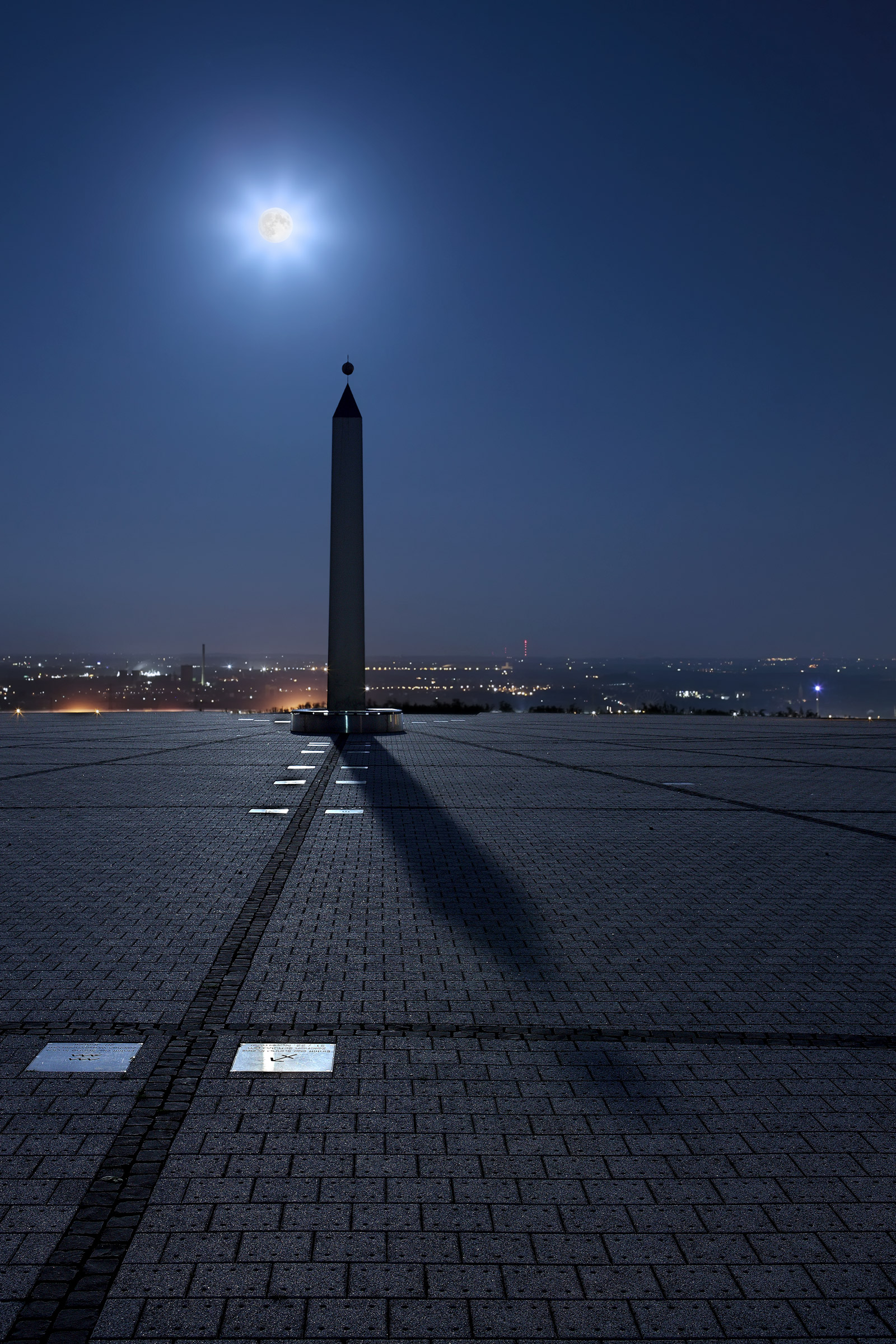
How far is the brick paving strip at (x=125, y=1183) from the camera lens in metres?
2.33

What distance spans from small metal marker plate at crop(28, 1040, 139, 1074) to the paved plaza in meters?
0.06

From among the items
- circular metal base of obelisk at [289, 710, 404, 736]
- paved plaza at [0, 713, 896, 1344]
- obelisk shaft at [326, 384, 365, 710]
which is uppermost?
obelisk shaft at [326, 384, 365, 710]

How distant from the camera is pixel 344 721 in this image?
20.0 meters

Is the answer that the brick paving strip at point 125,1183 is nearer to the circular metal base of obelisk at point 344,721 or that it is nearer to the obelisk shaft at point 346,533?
the circular metal base of obelisk at point 344,721

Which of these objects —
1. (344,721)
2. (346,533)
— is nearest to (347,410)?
(346,533)

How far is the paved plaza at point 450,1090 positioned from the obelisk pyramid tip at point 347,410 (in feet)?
44.6

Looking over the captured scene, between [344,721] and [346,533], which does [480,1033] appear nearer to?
[344,721]

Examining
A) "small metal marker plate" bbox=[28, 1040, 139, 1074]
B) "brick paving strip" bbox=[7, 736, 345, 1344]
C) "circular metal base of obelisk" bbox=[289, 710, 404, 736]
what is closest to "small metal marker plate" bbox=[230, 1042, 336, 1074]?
"brick paving strip" bbox=[7, 736, 345, 1344]

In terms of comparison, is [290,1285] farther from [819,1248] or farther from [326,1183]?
[819,1248]

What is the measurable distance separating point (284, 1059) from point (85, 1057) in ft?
2.62

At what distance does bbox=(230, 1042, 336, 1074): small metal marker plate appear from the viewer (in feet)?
12.0

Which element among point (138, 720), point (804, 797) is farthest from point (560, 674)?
point (804, 797)

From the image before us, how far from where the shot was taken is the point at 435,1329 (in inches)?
90.8

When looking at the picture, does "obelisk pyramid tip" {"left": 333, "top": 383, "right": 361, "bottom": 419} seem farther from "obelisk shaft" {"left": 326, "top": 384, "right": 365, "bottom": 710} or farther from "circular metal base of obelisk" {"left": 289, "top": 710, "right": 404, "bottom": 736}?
"circular metal base of obelisk" {"left": 289, "top": 710, "right": 404, "bottom": 736}
